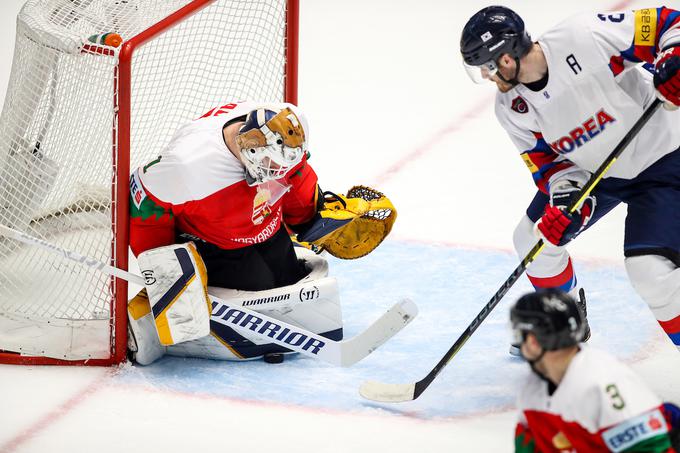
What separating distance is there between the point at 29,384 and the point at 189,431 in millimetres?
577

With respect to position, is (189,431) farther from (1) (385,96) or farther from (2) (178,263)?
(1) (385,96)

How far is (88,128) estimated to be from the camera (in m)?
3.56

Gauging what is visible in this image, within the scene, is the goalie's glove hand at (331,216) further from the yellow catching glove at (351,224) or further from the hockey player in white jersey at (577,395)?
the hockey player in white jersey at (577,395)

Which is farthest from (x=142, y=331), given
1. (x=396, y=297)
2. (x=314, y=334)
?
(x=396, y=297)

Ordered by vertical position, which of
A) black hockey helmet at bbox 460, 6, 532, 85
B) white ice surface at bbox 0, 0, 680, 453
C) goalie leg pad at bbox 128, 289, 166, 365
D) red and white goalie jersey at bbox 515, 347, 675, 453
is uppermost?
black hockey helmet at bbox 460, 6, 532, 85

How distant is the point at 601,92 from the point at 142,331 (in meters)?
1.53

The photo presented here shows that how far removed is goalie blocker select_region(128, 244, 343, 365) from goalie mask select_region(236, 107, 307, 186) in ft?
1.14

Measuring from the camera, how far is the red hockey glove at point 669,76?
9.49ft

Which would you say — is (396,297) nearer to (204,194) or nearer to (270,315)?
(270,315)

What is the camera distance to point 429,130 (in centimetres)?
543

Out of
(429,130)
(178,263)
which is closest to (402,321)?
(178,263)

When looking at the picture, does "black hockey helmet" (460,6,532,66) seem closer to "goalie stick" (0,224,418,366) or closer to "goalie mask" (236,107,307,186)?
"goalie mask" (236,107,307,186)

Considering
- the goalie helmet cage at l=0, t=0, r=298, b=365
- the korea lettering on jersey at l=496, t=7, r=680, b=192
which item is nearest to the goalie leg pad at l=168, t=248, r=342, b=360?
the goalie helmet cage at l=0, t=0, r=298, b=365

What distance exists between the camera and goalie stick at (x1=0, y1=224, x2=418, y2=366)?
3484 mm
